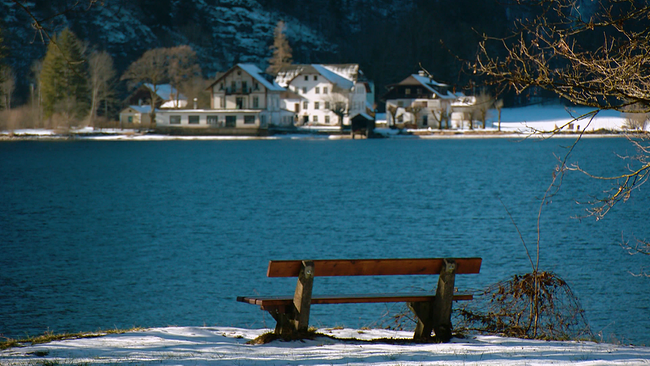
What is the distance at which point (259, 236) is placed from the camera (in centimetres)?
2636

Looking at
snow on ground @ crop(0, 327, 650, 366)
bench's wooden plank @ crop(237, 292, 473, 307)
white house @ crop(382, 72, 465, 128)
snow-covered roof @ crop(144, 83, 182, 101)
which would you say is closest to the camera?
snow on ground @ crop(0, 327, 650, 366)

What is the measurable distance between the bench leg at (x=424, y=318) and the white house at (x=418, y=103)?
93881mm

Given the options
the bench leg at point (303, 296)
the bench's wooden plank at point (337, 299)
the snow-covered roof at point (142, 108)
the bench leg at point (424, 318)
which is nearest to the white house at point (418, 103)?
the snow-covered roof at point (142, 108)

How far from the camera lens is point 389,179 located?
50.2 metres

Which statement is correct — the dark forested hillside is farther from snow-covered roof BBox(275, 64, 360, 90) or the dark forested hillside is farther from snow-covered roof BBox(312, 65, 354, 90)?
snow-covered roof BBox(312, 65, 354, 90)

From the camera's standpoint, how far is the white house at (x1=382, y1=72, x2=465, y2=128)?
102 m

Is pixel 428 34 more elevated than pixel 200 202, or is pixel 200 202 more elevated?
pixel 428 34

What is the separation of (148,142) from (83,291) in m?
89.4

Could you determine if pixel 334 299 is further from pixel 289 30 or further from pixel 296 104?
pixel 289 30

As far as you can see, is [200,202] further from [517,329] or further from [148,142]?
[148,142]

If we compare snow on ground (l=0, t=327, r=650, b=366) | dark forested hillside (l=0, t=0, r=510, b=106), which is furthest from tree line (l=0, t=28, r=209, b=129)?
snow on ground (l=0, t=327, r=650, b=366)

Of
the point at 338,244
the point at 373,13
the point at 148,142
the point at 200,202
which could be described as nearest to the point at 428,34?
the point at 373,13

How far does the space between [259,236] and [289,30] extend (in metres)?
147

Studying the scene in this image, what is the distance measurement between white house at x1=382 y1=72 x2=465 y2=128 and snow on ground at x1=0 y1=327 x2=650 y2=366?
9425 cm
